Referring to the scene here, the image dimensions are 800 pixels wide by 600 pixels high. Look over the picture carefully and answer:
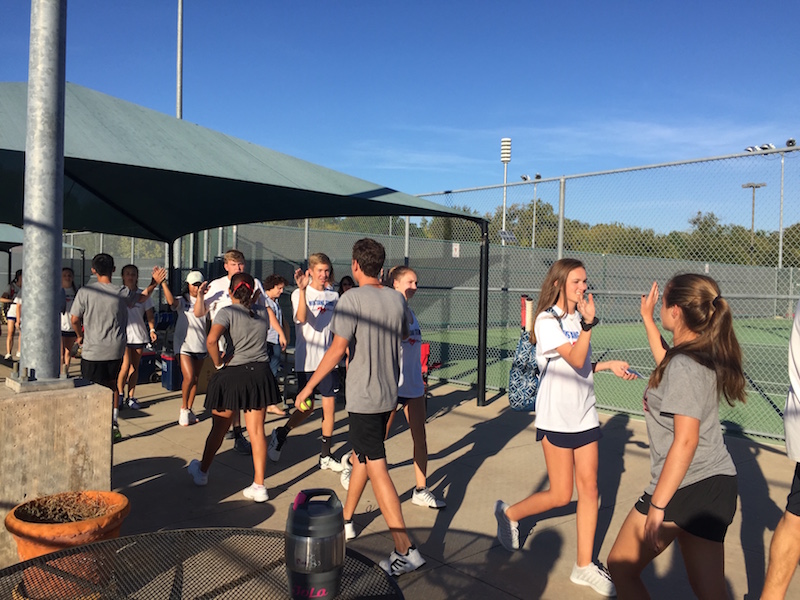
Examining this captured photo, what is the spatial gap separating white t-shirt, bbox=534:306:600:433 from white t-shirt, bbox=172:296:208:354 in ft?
16.6

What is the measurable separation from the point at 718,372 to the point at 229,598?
201 centimetres

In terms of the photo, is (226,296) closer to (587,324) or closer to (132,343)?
(132,343)

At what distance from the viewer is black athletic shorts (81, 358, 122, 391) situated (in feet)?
22.3

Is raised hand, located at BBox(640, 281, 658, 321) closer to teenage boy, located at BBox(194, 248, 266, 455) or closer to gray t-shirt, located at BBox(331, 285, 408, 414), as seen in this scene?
gray t-shirt, located at BBox(331, 285, 408, 414)

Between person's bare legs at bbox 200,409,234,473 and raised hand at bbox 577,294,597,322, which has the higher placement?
raised hand at bbox 577,294,597,322

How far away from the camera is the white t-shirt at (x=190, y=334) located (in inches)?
313

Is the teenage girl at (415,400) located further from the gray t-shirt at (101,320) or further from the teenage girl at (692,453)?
the gray t-shirt at (101,320)

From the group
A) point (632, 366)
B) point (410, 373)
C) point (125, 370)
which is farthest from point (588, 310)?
point (632, 366)

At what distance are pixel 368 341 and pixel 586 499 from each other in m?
1.49

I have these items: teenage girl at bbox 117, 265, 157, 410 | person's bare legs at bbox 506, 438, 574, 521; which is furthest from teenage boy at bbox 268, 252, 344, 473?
teenage girl at bbox 117, 265, 157, 410

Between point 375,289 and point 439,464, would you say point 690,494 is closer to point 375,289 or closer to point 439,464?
point 375,289

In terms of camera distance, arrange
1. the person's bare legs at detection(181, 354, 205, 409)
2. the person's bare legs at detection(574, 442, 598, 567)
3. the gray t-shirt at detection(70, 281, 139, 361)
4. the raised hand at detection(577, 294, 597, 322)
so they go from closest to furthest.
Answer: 1. the raised hand at detection(577, 294, 597, 322)
2. the person's bare legs at detection(574, 442, 598, 567)
3. the gray t-shirt at detection(70, 281, 139, 361)
4. the person's bare legs at detection(181, 354, 205, 409)

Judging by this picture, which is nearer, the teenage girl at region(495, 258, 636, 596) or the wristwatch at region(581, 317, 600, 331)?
the wristwatch at region(581, 317, 600, 331)

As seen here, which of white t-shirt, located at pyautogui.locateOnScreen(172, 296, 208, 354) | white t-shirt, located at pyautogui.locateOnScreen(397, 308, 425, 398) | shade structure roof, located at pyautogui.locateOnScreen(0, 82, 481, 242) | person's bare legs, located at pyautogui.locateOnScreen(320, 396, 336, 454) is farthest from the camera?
white t-shirt, located at pyautogui.locateOnScreen(172, 296, 208, 354)
